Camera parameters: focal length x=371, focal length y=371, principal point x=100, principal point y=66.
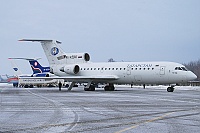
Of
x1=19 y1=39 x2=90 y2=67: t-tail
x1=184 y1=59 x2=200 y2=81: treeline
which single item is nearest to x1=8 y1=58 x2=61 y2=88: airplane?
x1=19 y1=39 x2=90 y2=67: t-tail

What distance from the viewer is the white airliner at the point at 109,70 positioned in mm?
35688

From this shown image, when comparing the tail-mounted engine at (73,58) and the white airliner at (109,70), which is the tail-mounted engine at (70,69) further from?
the tail-mounted engine at (73,58)

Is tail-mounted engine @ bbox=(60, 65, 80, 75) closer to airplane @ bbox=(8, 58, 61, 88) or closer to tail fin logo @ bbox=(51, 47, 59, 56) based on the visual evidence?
tail fin logo @ bbox=(51, 47, 59, 56)

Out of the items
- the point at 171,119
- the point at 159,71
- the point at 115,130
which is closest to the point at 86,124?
the point at 115,130

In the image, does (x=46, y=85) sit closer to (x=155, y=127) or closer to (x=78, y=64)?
(x=78, y=64)

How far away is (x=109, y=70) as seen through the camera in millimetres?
40125

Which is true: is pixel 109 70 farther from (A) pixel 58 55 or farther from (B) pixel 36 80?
(B) pixel 36 80

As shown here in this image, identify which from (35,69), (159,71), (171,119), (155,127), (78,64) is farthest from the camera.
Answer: (35,69)

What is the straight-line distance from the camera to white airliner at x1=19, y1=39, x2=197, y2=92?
3569 cm

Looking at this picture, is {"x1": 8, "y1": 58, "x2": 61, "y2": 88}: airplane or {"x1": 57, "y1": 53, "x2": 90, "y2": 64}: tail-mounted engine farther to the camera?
{"x1": 8, "y1": 58, "x2": 61, "y2": 88}: airplane

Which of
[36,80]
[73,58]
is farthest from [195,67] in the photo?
[73,58]

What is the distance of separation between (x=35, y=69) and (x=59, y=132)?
2365 inches

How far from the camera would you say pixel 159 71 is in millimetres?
35906

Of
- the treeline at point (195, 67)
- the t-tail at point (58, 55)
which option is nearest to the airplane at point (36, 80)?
the t-tail at point (58, 55)
